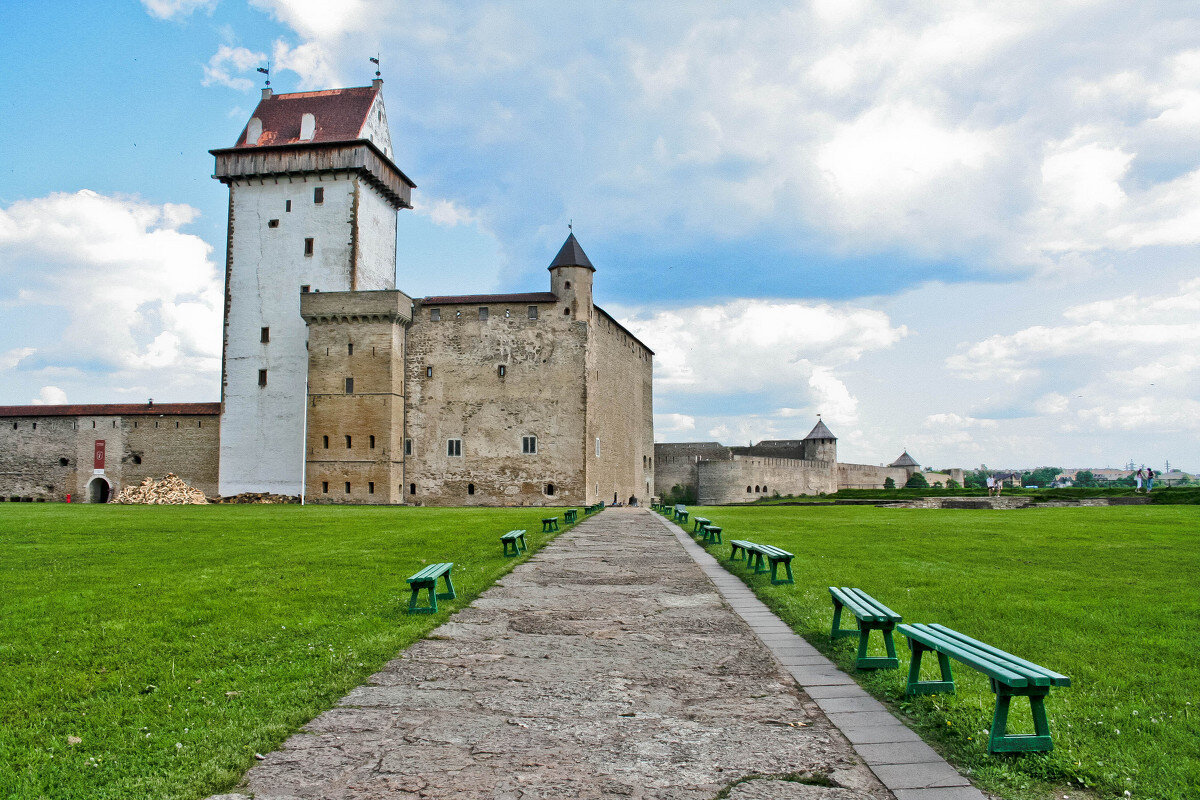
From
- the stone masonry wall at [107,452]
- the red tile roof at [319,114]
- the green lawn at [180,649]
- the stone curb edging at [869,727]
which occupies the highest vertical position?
the red tile roof at [319,114]

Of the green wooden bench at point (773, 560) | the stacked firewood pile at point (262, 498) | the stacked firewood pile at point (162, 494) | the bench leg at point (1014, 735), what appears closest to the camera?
the bench leg at point (1014, 735)

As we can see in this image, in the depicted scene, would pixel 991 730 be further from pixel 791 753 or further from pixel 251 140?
pixel 251 140

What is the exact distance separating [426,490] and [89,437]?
1775 centimetres

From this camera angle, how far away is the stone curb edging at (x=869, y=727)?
3590 mm

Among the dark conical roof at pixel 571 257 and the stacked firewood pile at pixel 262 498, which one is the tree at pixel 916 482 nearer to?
the dark conical roof at pixel 571 257

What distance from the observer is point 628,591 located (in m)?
9.26

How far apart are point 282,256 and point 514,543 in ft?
109

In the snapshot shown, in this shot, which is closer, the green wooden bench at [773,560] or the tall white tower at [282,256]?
the green wooden bench at [773,560]

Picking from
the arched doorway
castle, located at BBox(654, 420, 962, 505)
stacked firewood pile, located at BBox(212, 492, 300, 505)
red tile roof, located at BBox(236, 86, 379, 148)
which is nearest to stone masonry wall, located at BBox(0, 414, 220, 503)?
the arched doorway

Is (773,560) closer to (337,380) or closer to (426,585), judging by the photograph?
(426,585)

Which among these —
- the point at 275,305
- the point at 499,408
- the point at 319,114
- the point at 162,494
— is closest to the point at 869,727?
the point at 499,408

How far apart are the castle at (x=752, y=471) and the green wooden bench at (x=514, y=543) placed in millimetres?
43736

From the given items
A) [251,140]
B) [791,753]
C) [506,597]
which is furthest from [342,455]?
[791,753]

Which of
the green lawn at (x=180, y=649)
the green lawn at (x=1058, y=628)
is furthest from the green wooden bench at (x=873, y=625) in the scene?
the green lawn at (x=180, y=649)
